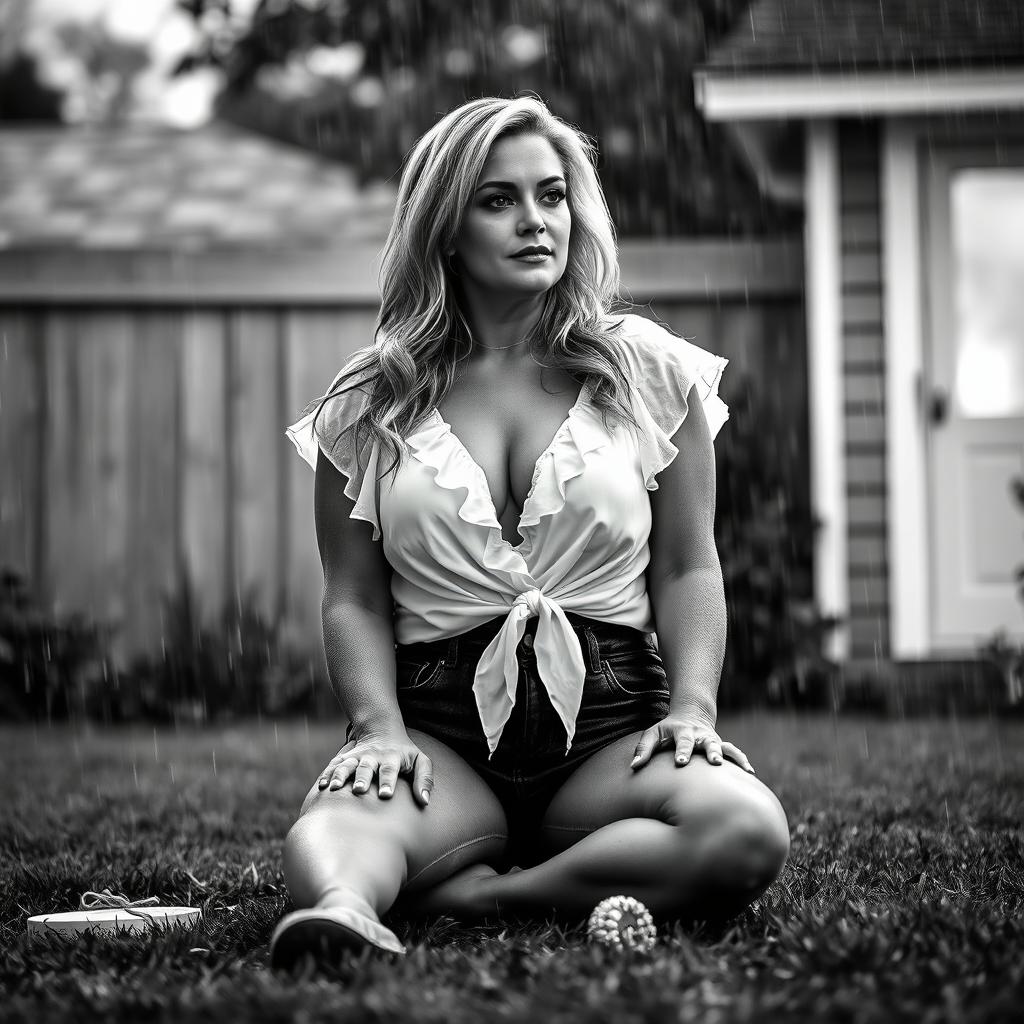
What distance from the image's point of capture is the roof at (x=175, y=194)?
7.95 m

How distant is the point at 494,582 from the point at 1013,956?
39.3 inches

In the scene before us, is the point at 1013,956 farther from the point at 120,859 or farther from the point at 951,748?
the point at 951,748

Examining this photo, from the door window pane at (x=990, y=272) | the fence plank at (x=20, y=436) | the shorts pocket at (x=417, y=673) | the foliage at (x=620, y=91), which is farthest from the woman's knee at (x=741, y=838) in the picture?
the foliage at (x=620, y=91)

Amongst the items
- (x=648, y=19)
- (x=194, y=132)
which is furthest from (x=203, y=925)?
(x=648, y=19)

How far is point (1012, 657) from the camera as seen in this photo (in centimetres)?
566

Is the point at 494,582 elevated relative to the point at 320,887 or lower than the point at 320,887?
elevated

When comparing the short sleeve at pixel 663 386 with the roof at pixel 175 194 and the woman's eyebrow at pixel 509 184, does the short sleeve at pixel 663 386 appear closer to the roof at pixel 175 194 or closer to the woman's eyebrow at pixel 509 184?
the woman's eyebrow at pixel 509 184

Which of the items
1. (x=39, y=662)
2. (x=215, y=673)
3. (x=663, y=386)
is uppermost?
(x=663, y=386)

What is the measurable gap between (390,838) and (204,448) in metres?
4.83

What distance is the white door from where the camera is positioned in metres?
6.16

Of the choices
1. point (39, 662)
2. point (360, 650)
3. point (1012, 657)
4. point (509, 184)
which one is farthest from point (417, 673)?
point (39, 662)

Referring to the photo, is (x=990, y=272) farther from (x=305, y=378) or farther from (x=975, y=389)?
(x=305, y=378)

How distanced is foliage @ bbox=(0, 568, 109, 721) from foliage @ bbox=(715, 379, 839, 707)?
2702mm

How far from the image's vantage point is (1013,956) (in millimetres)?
2053
